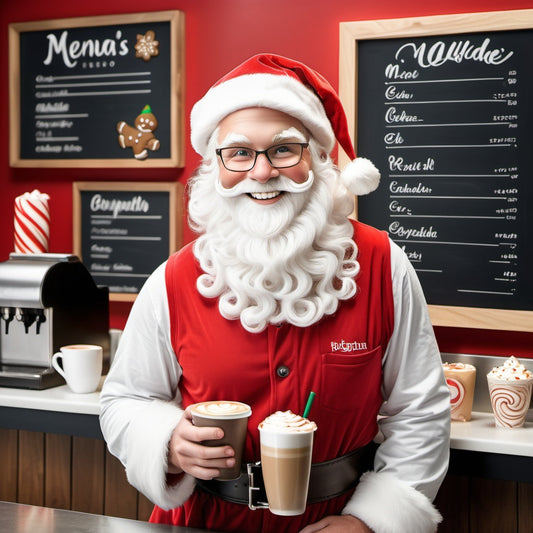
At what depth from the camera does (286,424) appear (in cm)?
136

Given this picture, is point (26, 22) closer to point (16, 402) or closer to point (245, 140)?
point (16, 402)

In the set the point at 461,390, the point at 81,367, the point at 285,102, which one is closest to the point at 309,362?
the point at 285,102

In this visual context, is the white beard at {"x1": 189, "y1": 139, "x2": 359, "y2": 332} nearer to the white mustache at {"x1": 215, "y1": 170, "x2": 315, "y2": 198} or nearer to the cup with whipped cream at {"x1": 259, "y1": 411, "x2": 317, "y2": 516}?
the white mustache at {"x1": 215, "y1": 170, "x2": 315, "y2": 198}

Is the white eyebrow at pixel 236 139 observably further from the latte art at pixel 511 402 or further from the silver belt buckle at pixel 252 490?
the latte art at pixel 511 402

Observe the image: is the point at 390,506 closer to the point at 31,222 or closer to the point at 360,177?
the point at 360,177

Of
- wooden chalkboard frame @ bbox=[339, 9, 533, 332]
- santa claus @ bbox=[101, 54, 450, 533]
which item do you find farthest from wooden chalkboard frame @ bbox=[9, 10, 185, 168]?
santa claus @ bbox=[101, 54, 450, 533]

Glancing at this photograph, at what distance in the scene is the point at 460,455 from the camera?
6.35 ft

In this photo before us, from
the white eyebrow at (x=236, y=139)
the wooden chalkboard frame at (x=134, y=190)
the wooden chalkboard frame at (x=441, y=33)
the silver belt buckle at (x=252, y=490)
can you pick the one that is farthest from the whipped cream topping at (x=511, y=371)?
the wooden chalkboard frame at (x=134, y=190)

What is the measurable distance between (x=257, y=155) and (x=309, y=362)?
18.1 inches

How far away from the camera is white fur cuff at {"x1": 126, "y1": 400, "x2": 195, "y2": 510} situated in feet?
5.09

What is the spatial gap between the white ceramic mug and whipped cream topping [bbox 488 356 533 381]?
123 centimetres

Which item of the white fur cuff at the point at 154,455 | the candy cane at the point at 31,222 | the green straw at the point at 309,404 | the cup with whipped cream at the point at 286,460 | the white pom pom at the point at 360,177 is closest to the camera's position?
the cup with whipped cream at the point at 286,460

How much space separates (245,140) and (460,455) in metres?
1.03

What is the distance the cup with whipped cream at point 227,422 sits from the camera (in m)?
1.37
